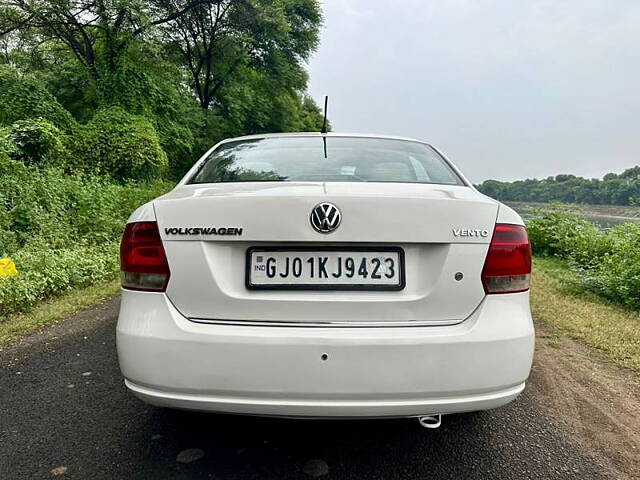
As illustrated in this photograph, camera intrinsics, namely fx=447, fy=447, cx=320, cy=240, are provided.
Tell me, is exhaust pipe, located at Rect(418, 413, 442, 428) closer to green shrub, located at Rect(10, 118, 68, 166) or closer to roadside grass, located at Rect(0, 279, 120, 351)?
roadside grass, located at Rect(0, 279, 120, 351)

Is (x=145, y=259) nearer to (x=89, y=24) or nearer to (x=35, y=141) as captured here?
(x=35, y=141)

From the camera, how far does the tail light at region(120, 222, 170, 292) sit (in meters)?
1.64

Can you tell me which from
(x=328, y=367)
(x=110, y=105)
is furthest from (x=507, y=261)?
(x=110, y=105)

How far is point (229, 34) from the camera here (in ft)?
70.5

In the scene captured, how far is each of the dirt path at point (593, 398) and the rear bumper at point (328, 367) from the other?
2.98ft

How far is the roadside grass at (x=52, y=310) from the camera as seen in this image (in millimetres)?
3681

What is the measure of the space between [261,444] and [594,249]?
6.99 meters

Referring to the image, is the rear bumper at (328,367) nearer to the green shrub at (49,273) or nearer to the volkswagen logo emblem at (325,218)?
the volkswagen logo emblem at (325,218)

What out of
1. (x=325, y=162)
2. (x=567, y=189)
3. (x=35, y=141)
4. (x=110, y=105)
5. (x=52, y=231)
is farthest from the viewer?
(x=110, y=105)

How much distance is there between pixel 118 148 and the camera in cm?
1199

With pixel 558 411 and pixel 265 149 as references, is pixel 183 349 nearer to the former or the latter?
pixel 265 149

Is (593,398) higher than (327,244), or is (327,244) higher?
(327,244)

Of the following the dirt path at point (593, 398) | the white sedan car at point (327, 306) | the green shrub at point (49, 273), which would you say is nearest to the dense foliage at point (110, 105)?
the green shrub at point (49, 273)

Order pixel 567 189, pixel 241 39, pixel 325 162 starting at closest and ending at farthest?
pixel 325 162 < pixel 567 189 < pixel 241 39
